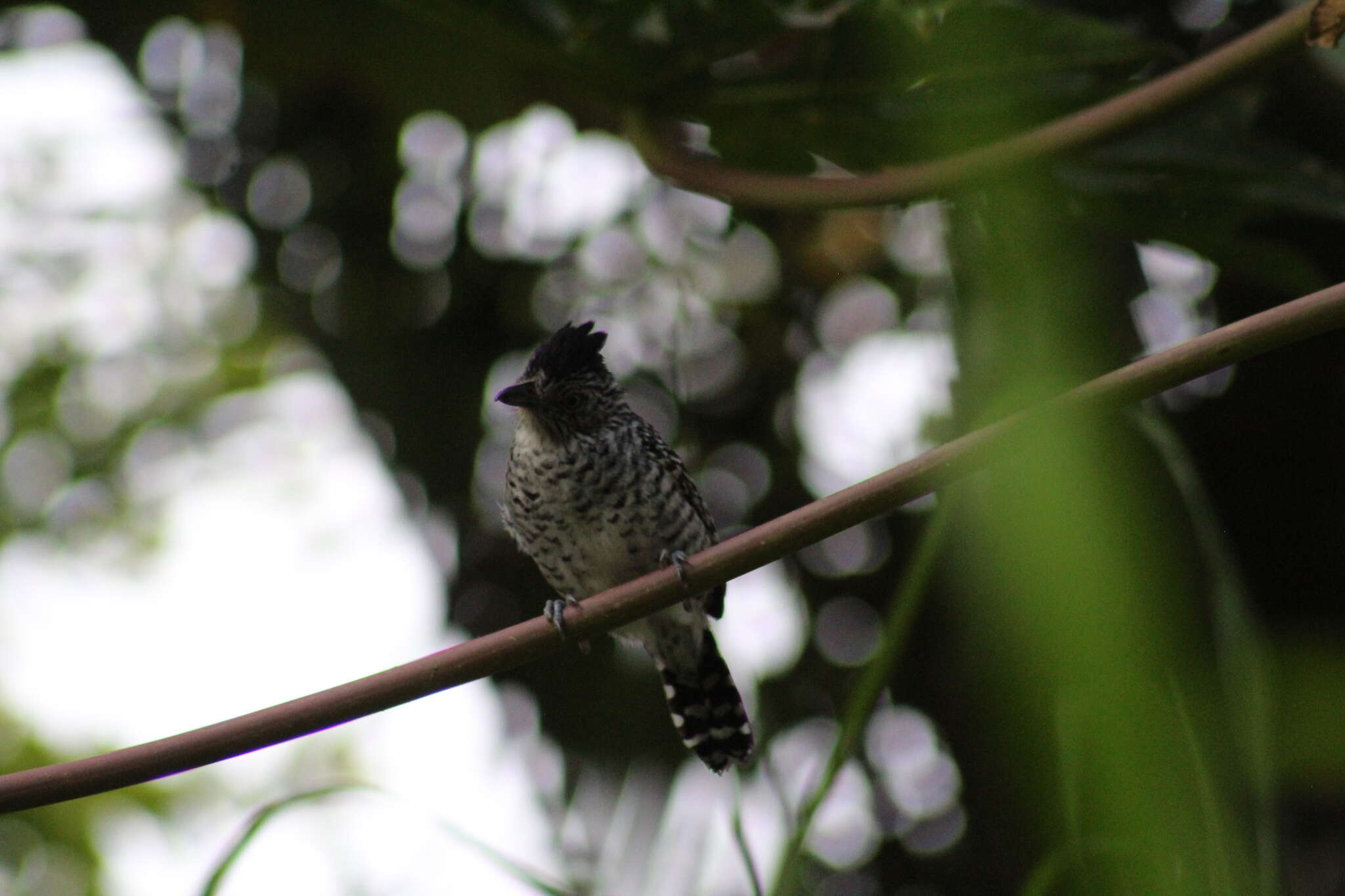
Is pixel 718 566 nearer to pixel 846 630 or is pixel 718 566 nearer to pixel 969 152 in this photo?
pixel 969 152

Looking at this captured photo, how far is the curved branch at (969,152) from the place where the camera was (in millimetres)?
1976

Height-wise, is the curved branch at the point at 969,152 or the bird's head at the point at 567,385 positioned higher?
the curved branch at the point at 969,152

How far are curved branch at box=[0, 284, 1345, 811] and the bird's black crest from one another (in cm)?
152

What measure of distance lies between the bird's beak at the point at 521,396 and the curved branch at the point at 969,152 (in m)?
0.59

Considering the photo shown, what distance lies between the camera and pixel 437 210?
379 centimetres

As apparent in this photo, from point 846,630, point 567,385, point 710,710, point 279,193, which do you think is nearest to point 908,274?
point 846,630

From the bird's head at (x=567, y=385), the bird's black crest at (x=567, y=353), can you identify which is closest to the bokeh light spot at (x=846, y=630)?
the bird's head at (x=567, y=385)

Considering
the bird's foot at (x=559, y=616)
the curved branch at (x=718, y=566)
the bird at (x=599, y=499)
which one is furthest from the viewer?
the bird at (x=599, y=499)

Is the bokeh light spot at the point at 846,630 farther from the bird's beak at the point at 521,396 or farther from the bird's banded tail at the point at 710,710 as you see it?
the bird's beak at the point at 521,396

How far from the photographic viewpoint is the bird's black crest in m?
2.91

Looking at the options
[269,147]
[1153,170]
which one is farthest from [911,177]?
[269,147]

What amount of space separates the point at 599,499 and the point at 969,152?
112 cm

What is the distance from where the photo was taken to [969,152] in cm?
227

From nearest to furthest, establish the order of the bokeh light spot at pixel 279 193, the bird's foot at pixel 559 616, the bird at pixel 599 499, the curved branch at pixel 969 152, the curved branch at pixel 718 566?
the curved branch at pixel 718 566
the bird's foot at pixel 559 616
the curved branch at pixel 969 152
the bird at pixel 599 499
the bokeh light spot at pixel 279 193
